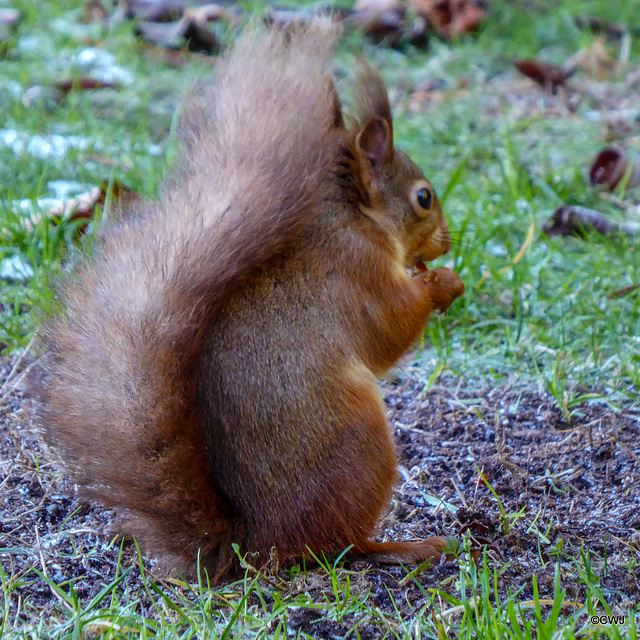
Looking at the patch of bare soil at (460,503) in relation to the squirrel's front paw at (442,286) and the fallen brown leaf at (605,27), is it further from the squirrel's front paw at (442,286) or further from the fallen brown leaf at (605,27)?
the fallen brown leaf at (605,27)

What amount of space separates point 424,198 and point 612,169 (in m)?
1.75

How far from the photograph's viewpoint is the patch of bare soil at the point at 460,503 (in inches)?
63.3

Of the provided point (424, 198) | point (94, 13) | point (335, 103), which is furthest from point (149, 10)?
point (335, 103)

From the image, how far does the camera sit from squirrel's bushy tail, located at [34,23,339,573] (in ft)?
4.85

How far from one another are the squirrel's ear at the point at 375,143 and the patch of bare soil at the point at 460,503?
656mm

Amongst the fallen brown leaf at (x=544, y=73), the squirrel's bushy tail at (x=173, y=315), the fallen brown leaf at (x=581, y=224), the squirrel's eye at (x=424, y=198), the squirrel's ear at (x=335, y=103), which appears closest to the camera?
the squirrel's bushy tail at (x=173, y=315)

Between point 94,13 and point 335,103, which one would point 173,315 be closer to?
point 335,103

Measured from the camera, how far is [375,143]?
196 cm

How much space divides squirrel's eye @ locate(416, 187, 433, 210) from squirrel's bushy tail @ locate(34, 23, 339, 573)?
0.40m

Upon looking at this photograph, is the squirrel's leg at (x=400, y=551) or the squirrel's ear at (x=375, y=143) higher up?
the squirrel's ear at (x=375, y=143)

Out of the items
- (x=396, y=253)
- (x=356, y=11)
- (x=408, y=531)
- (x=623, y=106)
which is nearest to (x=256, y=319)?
(x=396, y=253)

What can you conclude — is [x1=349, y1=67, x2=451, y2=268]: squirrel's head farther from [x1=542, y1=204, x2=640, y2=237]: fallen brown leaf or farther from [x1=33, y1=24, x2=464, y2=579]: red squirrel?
[x1=542, y1=204, x2=640, y2=237]: fallen brown leaf

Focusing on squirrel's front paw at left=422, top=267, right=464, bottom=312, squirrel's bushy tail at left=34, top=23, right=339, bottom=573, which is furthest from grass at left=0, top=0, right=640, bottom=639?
squirrel's front paw at left=422, top=267, right=464, bottom=312

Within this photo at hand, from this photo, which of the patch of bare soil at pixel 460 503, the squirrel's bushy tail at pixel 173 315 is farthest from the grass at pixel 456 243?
the squirrel's bushy tail at pixel 173 315
